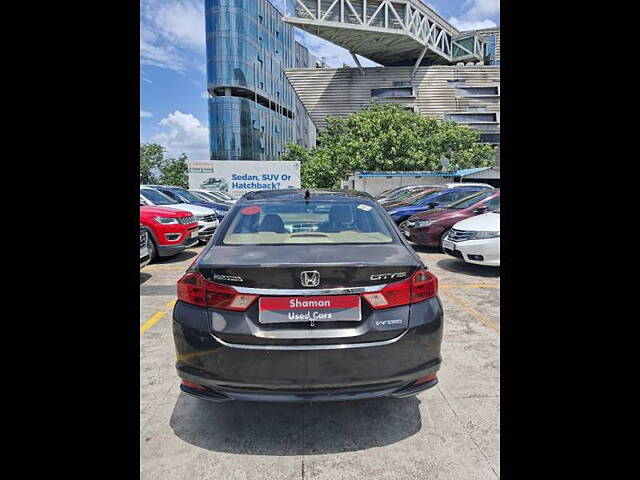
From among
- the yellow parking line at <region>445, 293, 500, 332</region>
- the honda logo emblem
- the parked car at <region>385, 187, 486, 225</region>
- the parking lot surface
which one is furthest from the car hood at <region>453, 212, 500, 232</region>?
the honda logo emblem

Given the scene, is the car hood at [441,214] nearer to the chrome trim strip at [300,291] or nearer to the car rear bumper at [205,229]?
the car rear bumper at [205,229]

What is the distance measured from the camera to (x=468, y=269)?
289 inches

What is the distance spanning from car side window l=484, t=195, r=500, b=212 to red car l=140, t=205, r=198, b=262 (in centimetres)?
A: 671

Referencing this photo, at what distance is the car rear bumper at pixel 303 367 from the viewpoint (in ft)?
6.55

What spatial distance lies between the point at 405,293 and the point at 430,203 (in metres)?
9.35

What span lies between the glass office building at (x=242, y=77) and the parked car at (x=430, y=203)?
4953 centimetres

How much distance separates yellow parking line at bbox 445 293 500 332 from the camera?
14.3ft

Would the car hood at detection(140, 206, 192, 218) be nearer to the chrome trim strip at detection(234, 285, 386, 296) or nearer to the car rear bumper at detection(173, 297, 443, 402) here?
the car rear bumper at detection(173, 297, 443, 402)

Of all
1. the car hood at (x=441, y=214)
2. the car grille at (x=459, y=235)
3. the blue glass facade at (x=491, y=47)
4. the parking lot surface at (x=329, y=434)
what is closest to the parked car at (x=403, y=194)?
the car hood at (x=441, y=214)

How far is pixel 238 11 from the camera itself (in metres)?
55.8

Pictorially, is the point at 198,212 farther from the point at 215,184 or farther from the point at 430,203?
the point at 215,184
